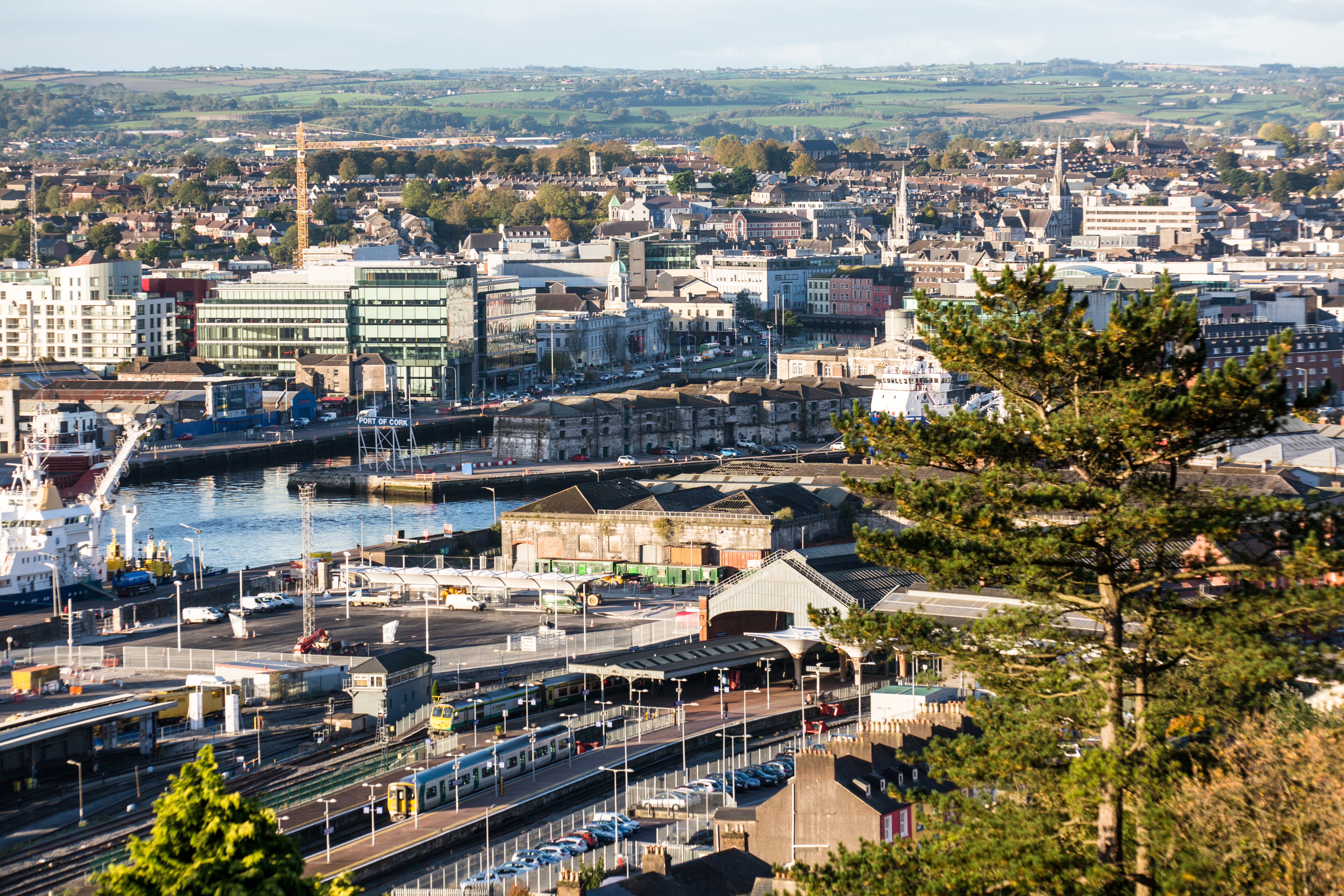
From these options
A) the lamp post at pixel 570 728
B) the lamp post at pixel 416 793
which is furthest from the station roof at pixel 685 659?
the lamp post at pixel 416 793

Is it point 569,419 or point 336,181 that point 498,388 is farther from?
point 336,181

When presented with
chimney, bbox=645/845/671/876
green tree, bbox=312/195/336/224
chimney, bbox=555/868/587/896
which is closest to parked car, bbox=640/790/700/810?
chimney, bbox=645/845/671/876

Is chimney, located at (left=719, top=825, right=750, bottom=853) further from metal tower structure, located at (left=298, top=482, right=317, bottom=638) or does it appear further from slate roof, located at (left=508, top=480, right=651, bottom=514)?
slate roof, located at (left=508, top=480, right=651, bottom=514)

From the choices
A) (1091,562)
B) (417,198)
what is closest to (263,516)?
(1091,562)

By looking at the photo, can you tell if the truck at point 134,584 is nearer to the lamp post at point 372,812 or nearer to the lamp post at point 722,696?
the lamp post at point 722,696

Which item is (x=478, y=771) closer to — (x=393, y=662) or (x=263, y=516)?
(x=393, y=662)

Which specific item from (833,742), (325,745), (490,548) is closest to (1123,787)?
(833,742)

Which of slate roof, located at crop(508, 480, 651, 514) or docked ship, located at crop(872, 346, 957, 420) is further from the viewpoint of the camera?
docked ship, located at crop(872, 346, 957, 420)
